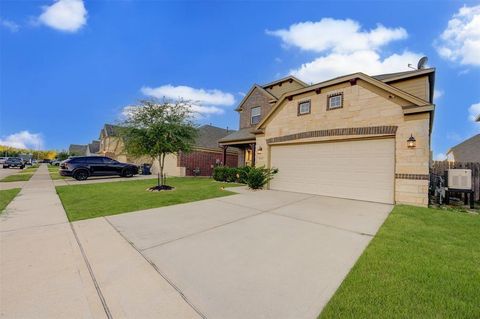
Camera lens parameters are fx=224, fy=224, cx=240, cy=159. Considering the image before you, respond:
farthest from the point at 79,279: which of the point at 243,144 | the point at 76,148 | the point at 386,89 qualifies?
the point at 76,148

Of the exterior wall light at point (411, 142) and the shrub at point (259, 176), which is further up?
the exterior wall light at point (411, 142)

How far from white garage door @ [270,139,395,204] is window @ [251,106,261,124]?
5.99 meters

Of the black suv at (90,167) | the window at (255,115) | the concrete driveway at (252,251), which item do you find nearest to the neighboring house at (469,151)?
the window at (255,115)

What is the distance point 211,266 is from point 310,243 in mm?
1978

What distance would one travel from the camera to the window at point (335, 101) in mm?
9688

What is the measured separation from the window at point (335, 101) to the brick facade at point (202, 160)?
13.1m

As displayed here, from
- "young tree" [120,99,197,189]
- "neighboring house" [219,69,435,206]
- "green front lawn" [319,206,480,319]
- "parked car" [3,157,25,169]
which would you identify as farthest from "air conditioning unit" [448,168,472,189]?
"parked car" [3,157,25,169]

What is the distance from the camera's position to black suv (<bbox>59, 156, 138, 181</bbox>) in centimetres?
1563

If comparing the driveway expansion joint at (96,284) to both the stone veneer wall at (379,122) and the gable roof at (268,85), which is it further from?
the gable roof at (268,85)

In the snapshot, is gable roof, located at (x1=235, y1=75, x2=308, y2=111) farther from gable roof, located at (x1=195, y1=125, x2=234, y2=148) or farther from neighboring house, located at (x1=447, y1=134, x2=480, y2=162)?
neighboring house, located at (x1=447, y1=134, x2=480, y2=162)

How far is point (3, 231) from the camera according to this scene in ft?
15.5

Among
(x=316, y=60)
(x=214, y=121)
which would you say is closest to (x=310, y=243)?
(x=316, y=60)

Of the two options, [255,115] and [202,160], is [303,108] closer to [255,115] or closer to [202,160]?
[255,115]

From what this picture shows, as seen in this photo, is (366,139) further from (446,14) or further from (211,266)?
(211,266)
